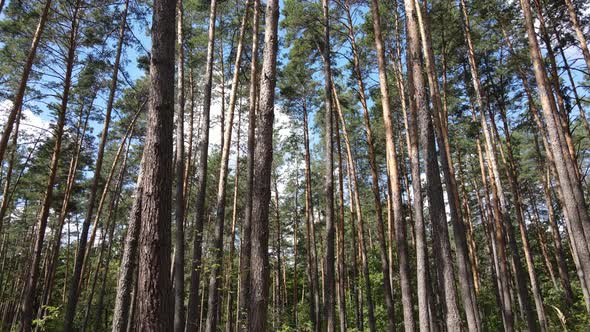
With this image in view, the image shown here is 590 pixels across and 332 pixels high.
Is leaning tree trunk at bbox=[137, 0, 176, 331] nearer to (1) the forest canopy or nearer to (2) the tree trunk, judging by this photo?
(1) the forest canopy

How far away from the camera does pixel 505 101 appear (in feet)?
49.0

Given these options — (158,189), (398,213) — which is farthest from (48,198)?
(398,213)

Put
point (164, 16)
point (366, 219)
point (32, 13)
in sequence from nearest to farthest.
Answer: point (164, 16)
point (32, 13)
point (366, 219)

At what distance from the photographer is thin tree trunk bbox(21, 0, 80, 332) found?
883 cm

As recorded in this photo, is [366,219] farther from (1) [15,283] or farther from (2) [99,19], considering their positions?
(1) [15,283]

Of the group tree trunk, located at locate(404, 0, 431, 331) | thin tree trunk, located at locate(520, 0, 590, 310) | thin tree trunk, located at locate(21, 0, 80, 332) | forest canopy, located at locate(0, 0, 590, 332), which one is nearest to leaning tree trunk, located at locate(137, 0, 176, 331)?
forest canopy, located at locate(0, 0, 590, 332)

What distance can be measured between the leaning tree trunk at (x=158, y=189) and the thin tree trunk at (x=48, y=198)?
21.2ft

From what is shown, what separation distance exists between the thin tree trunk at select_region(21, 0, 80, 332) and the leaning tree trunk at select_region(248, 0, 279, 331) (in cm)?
709

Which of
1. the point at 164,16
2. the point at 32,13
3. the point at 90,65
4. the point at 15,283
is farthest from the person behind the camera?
the point at 15,283

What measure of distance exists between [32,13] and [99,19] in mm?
1964

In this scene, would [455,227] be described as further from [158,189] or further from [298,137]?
[298,137]

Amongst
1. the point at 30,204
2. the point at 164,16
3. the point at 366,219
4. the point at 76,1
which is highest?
the point at 76,1

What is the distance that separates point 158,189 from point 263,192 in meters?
1.24

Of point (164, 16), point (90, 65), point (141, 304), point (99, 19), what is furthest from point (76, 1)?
point (141, 304)
